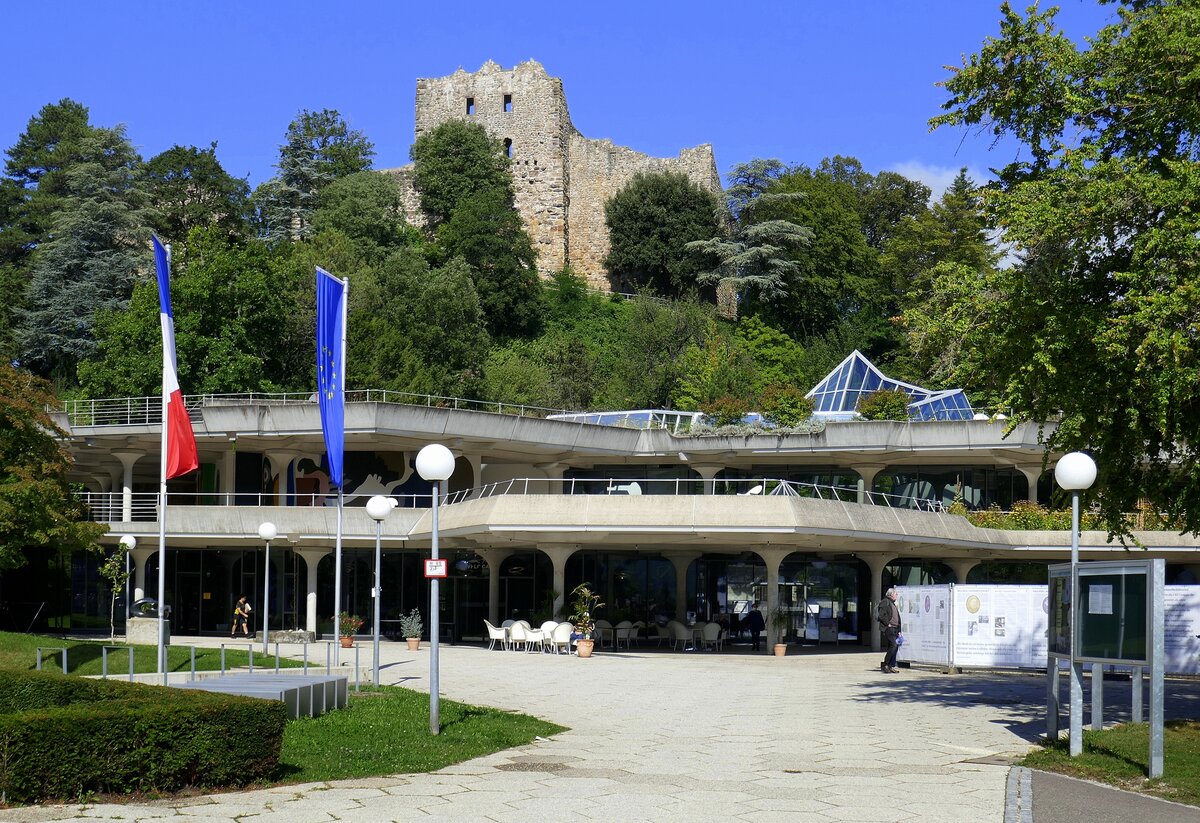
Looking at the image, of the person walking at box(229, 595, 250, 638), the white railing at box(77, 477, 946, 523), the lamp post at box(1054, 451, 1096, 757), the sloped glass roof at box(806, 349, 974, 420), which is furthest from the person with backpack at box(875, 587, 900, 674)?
the person walking at box(229, 595, 250, 638)

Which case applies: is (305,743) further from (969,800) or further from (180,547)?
(180,547)

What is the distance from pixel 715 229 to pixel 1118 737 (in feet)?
213

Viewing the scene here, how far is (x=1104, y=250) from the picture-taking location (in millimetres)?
17875

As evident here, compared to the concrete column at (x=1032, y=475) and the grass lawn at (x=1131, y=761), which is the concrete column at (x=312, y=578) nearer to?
the concrete column at (x=1032, y=475)

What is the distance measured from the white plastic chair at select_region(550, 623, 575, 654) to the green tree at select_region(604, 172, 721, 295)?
151 feet

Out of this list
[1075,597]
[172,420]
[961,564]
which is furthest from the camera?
[961,564]

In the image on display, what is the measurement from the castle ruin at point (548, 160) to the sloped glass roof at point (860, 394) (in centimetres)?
3285

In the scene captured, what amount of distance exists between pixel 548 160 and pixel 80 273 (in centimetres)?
2966

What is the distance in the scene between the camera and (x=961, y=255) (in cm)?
6134

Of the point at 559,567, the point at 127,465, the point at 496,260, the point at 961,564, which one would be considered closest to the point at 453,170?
the point at 496,260

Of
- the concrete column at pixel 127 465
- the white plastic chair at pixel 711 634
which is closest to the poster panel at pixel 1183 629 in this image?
the white plastic chair at pixel 711 634

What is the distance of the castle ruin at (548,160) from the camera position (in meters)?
81.0

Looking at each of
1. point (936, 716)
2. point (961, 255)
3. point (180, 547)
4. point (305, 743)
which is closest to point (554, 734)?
point (305, 743)

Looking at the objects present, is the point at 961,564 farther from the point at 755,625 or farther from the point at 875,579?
the point at 755,625
